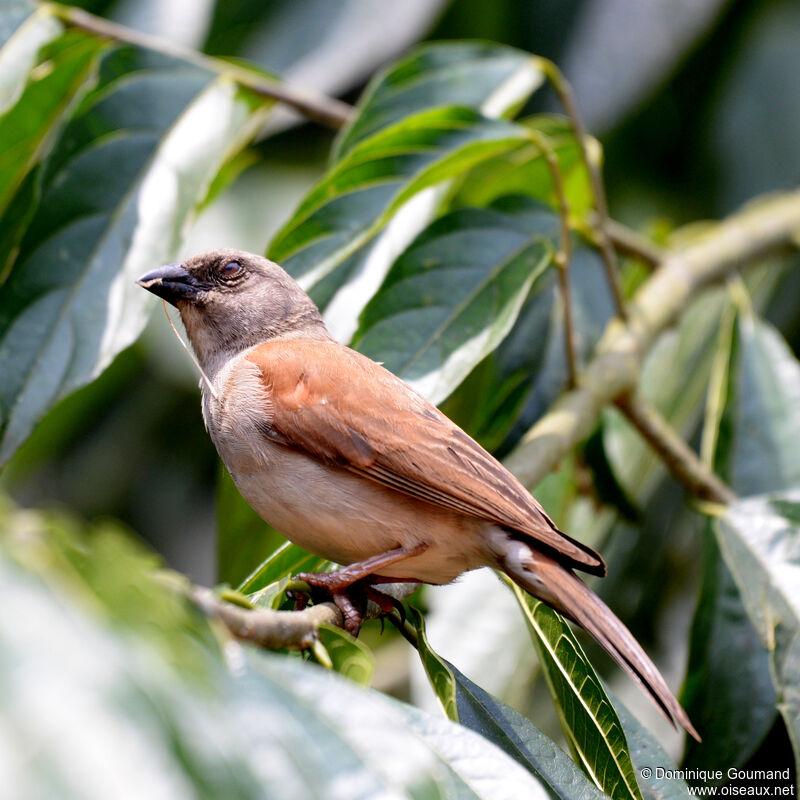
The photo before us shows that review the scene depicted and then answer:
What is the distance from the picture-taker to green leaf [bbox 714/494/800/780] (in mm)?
2400

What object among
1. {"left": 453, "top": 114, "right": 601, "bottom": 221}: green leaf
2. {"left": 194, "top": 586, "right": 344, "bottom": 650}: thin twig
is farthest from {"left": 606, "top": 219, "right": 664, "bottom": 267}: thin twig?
{"left": 194, "top": 586, "right": 344, "bottom": 650}: thin twig

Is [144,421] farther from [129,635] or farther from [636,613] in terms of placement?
[129,635]

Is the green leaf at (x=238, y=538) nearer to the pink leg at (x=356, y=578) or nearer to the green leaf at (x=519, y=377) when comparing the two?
the pink leg at (x=356, y=578)

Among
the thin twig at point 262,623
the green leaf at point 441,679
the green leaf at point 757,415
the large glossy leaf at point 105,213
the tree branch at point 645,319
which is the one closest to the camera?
the thin twig at point 262,623

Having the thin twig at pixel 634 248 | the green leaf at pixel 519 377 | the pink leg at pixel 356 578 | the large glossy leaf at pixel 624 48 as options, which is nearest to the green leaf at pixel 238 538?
the pink leg at pixel 356 578

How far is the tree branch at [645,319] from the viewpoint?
278 centimetres

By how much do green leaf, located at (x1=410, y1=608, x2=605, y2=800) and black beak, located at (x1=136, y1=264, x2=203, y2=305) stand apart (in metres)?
1.45

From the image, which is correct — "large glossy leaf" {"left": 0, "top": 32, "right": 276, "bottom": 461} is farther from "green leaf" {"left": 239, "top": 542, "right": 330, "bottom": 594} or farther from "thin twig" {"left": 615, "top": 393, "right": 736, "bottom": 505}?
"thin twig" {"left": 615, "top": 393, "right": 736, "bottom": 505}

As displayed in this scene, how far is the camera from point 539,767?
1907 millimetres

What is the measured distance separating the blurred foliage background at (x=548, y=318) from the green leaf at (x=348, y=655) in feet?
4.80

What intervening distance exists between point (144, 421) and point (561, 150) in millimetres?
3344

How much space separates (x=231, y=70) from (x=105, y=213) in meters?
0.71

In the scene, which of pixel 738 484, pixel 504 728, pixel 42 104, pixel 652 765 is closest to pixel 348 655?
pixel 504 728

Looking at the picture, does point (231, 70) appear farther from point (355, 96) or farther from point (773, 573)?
point (355, 96)
